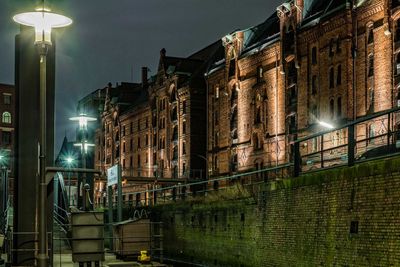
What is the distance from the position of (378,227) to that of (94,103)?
9716cm

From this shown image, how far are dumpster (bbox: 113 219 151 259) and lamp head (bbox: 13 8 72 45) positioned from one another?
13411 mm

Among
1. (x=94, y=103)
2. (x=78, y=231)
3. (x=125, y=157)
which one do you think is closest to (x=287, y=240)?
(x=78, y=231)

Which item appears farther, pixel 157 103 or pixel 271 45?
pixel 157 103

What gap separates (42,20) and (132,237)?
14.2 m

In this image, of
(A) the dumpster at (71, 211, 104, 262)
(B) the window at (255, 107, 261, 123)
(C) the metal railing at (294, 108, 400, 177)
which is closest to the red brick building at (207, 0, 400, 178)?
(B) the window at (255, 107, 261, 123)

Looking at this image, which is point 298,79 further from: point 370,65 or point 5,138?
point 5,138

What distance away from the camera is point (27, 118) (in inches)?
595

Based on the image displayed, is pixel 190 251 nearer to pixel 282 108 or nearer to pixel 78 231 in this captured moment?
pixel 78 231

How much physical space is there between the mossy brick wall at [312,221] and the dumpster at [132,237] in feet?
11.6

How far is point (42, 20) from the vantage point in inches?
463

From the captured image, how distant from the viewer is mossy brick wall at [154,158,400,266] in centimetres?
1449

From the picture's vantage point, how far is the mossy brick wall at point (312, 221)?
14492mm

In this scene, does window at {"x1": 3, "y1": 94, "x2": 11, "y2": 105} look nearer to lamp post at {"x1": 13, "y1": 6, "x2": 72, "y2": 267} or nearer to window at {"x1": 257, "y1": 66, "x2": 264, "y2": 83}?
window at {"x1": 257, "y1": 66, "x2": 264, "y2": 83}

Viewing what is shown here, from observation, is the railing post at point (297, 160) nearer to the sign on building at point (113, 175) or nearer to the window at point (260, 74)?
the sign on building at point (113, 175)
